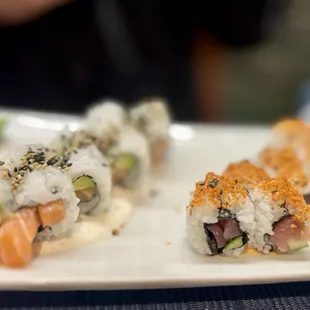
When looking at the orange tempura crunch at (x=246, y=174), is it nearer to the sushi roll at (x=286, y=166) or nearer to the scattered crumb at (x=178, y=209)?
the sushi roll at (x=286, y=166)

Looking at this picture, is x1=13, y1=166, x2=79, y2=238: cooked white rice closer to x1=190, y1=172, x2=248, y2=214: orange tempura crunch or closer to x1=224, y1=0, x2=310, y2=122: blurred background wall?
x1=190, y1=172, x2=248, y2=214: orange tempura crunch

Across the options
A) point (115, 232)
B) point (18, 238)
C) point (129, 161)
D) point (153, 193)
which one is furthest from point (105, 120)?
point (18, 238)

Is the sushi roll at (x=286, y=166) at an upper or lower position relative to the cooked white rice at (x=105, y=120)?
upper

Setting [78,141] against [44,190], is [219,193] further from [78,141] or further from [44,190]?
[78,141]

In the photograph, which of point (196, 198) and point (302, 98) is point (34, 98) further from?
point (196, 198)

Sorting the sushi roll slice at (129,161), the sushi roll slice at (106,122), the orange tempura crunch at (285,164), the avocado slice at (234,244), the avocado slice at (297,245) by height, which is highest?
the avocado slice at (297,245)

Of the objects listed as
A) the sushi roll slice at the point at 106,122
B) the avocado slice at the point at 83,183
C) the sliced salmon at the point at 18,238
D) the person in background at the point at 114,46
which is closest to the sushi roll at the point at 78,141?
the sushi roll slice at the point at 106,122
